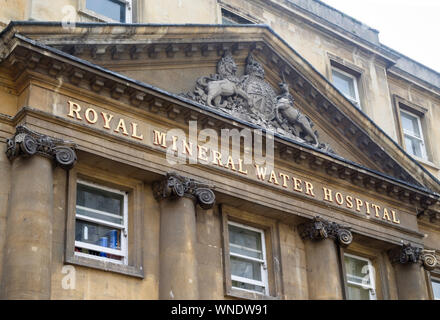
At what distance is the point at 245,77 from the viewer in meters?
22.0

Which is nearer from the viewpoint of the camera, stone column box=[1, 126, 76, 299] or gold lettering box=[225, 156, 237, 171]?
stone column box=[1, 126, 76, 299]

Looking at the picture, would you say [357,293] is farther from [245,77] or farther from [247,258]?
[245,77]

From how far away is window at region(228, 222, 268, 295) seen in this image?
66.0ft

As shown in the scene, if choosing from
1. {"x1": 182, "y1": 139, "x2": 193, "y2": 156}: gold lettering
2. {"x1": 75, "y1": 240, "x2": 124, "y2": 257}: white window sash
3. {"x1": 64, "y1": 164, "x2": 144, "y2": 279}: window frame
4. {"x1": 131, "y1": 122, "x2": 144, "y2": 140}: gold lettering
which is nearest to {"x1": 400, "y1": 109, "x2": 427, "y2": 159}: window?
{"x1": 182, "y1": 139, "x2": 193, "y2": 156}: gold lettering

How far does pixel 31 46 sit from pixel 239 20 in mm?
9604

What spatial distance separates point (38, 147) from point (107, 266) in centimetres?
283

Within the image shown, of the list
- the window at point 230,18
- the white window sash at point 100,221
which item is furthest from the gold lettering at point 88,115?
the window at point 230,18

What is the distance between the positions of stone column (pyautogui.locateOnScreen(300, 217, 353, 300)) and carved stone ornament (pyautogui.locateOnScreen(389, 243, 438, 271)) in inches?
87.9

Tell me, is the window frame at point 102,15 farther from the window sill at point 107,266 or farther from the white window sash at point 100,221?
the window sill at point 107,266

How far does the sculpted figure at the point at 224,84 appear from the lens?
20.8 metres

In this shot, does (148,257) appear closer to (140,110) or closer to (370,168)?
(140,110)

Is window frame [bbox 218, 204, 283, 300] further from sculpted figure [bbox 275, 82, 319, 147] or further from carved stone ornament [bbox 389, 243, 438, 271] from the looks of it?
carved stone ornament [bbox 389, 243, 438, 271]

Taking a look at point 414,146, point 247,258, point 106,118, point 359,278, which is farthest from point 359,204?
point 106,118

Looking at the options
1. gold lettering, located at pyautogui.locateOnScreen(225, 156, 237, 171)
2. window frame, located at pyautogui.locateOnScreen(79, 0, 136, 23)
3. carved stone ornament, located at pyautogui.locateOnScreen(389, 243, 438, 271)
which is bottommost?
carved stone ornament, located at pyautogui.locateOnScreen(389, 243, 438, 271)
